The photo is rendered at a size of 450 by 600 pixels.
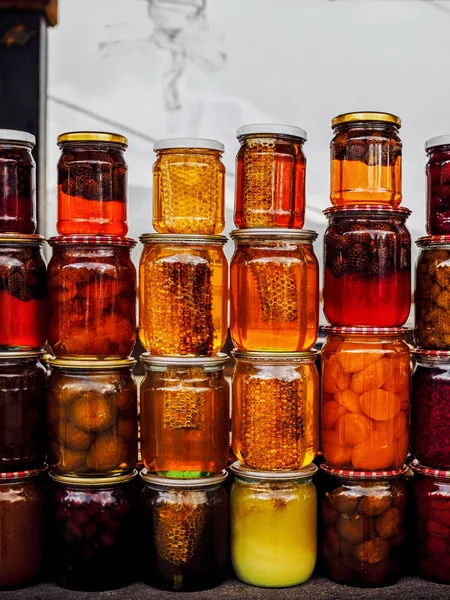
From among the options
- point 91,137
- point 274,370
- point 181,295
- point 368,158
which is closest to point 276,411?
point 274,370

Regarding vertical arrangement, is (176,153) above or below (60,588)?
above

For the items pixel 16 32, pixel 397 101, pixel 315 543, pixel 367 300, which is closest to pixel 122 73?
pixel 16 32

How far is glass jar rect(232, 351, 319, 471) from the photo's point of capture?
156 cm

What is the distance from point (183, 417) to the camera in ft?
5.09

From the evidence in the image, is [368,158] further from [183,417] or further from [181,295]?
[183,417]

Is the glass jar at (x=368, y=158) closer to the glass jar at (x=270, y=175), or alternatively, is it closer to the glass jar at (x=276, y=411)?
the glass jar at (x=270, y=175)

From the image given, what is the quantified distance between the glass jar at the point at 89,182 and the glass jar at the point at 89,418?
10.5 inches

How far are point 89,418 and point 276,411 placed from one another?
1.17 feet

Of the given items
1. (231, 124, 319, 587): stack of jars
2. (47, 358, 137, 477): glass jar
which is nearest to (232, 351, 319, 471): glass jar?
(231, 124, 319, 587): stack of jars

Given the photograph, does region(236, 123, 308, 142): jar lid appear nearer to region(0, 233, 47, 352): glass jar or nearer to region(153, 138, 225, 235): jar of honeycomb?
region(153, 138, 225, 235): jar of honeycomb

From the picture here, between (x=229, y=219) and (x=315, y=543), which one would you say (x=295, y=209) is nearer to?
(x=315, y=543)

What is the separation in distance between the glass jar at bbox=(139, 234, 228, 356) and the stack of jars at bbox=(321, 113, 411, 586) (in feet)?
0.80

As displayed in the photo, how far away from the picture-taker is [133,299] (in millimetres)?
1617

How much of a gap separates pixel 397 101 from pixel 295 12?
19.1 inches
